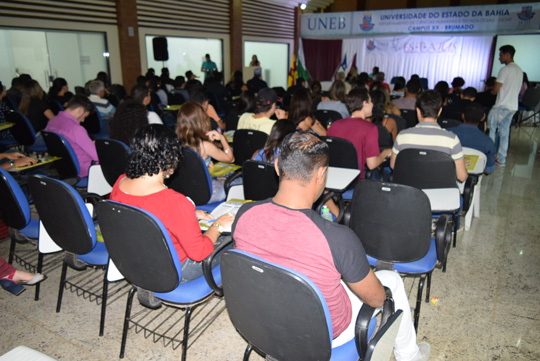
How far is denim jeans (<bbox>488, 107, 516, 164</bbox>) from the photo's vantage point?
6391 millimetres

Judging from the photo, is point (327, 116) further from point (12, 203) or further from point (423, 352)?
point (12, 203)

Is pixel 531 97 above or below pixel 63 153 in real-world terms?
above

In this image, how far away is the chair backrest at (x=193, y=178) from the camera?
297 centimetres

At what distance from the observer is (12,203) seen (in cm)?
247

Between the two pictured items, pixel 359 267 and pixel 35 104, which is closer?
pixel 359 267

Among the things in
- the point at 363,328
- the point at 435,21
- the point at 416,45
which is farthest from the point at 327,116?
the point at 416,45

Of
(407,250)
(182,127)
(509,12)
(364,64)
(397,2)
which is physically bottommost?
(407,250)

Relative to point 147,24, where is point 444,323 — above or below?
below

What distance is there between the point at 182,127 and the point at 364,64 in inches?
512

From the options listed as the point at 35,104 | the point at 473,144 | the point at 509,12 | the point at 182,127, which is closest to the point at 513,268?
the point at 473,144

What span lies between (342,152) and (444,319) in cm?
154

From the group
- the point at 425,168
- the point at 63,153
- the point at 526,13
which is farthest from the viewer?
the point at 526,13

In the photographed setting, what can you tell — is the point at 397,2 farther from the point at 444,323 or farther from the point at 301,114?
the point at 444,323

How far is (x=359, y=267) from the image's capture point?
55.9 inches
